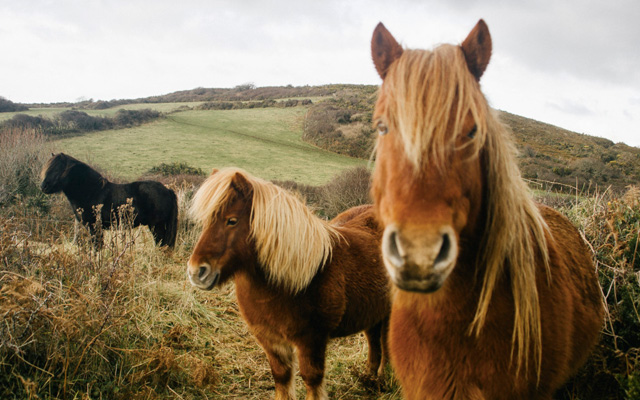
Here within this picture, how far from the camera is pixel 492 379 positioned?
143cm

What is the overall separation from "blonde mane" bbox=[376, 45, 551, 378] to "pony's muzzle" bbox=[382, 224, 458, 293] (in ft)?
0.86

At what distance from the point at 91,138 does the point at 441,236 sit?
1085 inches

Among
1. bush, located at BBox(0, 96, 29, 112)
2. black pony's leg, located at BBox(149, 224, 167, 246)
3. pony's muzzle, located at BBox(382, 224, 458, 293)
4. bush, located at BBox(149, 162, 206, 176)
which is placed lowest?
black pony's leg, located at BBox(149, 224, 167, 246)

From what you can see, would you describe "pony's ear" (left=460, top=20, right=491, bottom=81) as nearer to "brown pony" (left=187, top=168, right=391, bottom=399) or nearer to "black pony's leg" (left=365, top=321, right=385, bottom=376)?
"brown pony" (left=187, top=168, right=391, bottom=399)

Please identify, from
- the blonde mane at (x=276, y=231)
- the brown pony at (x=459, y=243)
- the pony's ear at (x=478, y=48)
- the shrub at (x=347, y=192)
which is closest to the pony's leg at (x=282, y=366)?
the blonde mane at (x=276, y=231)

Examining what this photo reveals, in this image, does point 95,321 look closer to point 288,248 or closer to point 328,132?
point 288,248

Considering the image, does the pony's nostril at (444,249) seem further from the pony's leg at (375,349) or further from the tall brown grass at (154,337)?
the pony's leg at (375,349)

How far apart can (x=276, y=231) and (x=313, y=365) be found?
46.0 inches

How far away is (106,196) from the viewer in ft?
25.3

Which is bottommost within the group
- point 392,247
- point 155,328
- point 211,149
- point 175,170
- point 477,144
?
point 155,328

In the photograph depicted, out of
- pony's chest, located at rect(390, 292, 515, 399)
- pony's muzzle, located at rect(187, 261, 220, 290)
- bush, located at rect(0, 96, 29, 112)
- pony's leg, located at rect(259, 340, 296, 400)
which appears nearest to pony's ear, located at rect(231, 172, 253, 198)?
pony's muzzle, located at rect(187, 261, 220, 290)

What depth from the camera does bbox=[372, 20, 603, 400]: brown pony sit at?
43.8 inches

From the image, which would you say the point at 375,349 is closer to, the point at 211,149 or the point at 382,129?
the point at 382,129

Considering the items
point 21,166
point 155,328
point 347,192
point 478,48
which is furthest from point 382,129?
point 21,166
